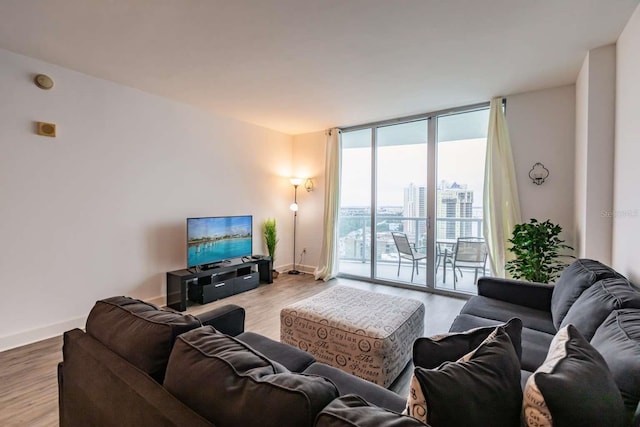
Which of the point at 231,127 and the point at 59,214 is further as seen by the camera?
the point at 231,127

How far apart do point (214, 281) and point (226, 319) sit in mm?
2208

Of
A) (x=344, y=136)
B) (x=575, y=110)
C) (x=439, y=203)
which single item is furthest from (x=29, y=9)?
(x=575, y=110)

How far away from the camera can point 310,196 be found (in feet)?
17.7

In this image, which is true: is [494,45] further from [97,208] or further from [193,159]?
[97,208]

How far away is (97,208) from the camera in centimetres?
306

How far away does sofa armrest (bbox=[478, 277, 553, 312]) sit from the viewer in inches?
91.5

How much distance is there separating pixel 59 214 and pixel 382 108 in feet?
12.6

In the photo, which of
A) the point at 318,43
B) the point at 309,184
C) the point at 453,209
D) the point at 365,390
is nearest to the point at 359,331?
the point at 365,390

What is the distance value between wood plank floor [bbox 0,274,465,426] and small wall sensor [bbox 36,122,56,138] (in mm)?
1903

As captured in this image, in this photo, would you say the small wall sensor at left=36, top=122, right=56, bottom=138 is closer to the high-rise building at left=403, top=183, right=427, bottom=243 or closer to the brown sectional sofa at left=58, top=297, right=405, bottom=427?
the brown sectional sofa at left=58, top=297, right=405, bottom=427

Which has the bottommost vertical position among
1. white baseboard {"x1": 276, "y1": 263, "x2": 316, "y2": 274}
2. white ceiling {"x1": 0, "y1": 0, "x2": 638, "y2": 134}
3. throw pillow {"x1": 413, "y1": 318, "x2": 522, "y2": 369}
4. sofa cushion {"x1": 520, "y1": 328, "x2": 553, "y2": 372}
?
white baseboard {"x1": 276, "y1": 263, "x2": 316, "y2": 274}

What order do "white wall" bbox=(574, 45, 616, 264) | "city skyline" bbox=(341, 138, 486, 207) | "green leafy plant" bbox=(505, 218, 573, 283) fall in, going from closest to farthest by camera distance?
"white wall" bbox=(574, 45, 616, 264) < "green leafy plant" bbox=(505, 218, 573, 283) < "city skyline" bbox=(341, 138, 486, 207)

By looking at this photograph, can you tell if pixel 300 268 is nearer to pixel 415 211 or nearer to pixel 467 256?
pixel 415 211

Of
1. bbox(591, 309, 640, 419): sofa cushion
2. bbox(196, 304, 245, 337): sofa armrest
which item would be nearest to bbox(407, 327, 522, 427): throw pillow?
bbox(591, 309, 640, 419): sofa cushion
